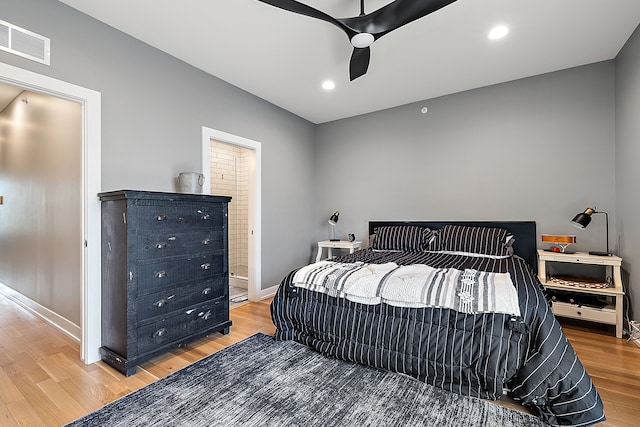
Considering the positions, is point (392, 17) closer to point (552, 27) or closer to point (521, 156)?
point (552, 27)

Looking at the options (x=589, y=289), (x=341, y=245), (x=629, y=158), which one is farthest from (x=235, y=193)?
(x=629, y=158)

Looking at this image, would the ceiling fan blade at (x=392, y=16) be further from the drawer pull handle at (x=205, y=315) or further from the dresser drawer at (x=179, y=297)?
the drawer pull handle at (x=205, y=315)

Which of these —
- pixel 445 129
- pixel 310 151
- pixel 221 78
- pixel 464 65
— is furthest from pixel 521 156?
pixel 221 78

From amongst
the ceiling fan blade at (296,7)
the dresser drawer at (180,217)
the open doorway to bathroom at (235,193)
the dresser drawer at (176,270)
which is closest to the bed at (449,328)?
the dresser drawer at (176,270)

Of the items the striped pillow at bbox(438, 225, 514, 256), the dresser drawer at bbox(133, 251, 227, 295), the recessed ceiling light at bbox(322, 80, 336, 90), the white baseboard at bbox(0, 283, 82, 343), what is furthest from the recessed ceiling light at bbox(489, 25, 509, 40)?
the white baseboard at bbox(0, 283, 82, 343)

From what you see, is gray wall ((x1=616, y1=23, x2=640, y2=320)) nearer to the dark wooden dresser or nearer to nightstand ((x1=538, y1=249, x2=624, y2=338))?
nightstand ((x1=538, y1=249, x2=624, y2=338))

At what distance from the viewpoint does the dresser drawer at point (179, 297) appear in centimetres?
219

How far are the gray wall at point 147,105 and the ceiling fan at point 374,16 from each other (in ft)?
5.05

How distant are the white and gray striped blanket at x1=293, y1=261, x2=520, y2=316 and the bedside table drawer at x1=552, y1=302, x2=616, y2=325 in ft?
4.18

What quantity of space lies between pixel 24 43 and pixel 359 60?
2.37 m

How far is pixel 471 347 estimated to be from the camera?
5.76ft

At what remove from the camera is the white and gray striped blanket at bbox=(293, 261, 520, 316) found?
5.78 ft

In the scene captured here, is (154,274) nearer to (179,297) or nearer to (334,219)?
(179,297)

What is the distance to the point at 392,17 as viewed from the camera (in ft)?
6.29
